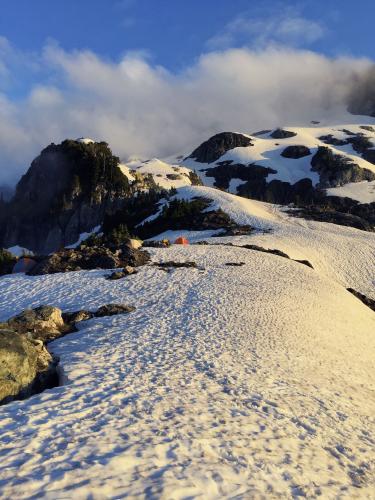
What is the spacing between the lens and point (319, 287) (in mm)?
Answer: 32812

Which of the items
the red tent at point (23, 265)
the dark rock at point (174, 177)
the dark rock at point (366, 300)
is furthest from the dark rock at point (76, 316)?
the dark rock at point (174, 177)

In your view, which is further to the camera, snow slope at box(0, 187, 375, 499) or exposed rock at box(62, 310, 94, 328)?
exposed rock at box(62, 310, 94, 328)

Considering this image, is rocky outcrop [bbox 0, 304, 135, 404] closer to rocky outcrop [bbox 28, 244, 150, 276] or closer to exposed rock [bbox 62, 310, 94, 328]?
exposed rock [bbox 62, 310, 94, 328]

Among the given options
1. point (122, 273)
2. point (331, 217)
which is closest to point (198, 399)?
point (122, 273)

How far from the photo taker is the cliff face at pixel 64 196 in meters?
122

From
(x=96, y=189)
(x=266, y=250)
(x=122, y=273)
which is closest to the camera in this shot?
(x=122, y=273)

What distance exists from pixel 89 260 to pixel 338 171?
145349 mm

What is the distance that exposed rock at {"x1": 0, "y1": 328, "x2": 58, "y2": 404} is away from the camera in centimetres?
1248

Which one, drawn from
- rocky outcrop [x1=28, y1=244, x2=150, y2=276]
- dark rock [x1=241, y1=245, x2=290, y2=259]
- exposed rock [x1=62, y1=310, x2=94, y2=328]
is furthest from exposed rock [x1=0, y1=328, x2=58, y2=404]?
dark rock [x1=241, y1=245, x2=290, y2=259]

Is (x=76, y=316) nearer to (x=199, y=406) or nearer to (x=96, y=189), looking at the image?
(x=199, y=406)

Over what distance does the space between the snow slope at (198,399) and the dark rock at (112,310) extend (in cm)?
67

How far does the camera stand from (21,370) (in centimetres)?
1312

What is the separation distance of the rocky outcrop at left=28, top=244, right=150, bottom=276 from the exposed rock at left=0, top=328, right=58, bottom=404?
19222mm

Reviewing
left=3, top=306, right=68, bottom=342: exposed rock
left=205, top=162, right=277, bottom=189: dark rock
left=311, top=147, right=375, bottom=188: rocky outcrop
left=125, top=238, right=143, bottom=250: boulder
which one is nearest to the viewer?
left=3, top=306, right=68, bottom=342: exposed rock
